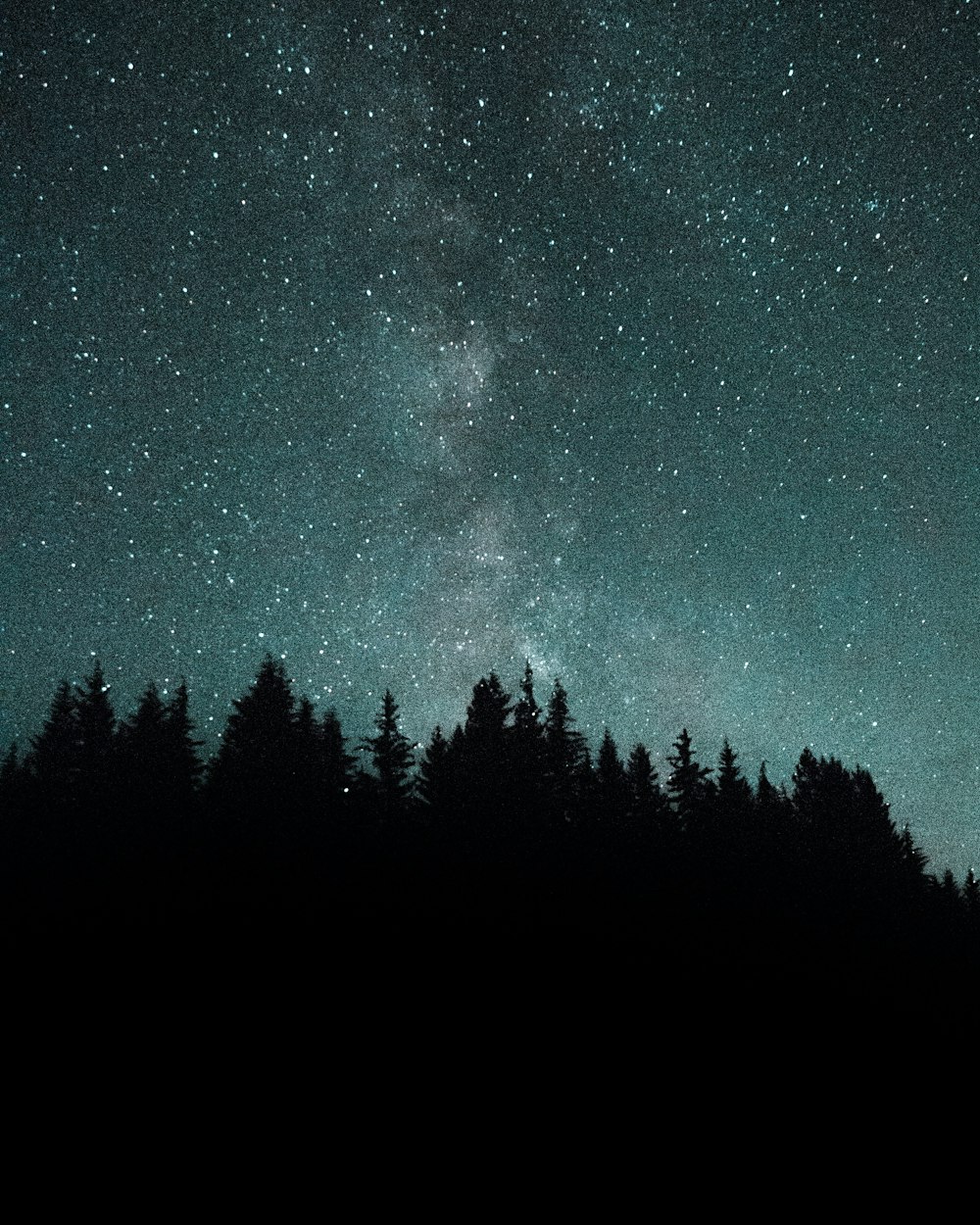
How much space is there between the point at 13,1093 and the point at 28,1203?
2.92 metres

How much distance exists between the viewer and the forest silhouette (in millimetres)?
16219

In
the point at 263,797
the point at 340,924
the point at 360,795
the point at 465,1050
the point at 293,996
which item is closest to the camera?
the point at 465,1050

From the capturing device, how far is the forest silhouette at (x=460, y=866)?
639 inches

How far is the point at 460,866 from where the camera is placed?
25.0 meters

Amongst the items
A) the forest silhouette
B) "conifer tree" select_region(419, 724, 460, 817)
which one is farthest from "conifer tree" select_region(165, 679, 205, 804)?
"conifer tree" select_region(419, 724, 460, 817)

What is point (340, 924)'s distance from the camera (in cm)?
1742

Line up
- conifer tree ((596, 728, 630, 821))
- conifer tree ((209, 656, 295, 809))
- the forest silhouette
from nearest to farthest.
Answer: the forest silhouette, conifer tree ((209, 656, 295, 809)), conifer tree ((596, 728, 630, 821))

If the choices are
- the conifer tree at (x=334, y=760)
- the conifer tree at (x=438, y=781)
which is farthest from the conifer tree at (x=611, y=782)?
the conifer tree at (x=334, y=760)

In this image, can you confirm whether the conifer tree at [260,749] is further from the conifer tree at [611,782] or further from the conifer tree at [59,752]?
the conifer tree at [611,782]

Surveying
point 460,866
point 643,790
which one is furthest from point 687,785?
point 460,866

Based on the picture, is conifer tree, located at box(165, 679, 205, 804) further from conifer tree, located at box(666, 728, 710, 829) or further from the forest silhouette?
conifer tree, located at box(666, 728, 710, 829)

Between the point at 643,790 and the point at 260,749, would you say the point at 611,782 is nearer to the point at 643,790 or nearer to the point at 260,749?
the point at 643,790

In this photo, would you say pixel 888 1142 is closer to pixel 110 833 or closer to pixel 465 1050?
pixel 465 1050

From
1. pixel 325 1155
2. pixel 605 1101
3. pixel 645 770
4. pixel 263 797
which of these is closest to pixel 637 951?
pixel 605 1101
